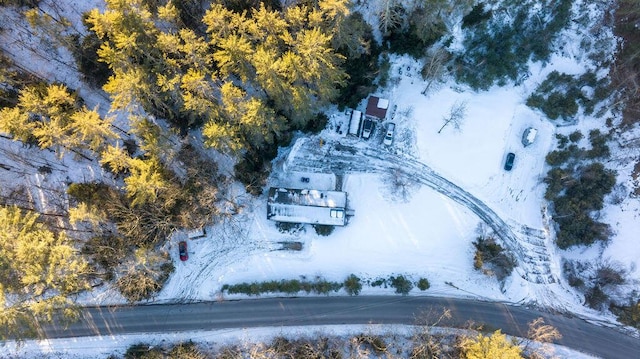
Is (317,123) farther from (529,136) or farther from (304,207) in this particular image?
(529,136)

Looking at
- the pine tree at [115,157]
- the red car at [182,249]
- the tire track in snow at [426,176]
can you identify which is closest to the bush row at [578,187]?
the tire track in snow at [426,176]

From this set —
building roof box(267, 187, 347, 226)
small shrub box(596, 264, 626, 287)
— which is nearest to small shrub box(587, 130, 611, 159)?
small shrub box(596, 264, 626, 287)

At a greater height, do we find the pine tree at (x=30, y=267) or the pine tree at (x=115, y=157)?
the pine tree at (x=115, y=157)

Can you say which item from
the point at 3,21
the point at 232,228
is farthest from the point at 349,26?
the point at 3,21

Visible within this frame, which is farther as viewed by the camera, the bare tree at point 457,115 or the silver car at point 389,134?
the bare tree at point 457,115

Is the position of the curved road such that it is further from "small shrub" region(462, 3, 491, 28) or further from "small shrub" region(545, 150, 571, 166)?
"small shrub" region(462, 3, 491, 28)

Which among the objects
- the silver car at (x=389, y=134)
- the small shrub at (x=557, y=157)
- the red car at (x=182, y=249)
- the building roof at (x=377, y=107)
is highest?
the building roof at (x=377, y=107)

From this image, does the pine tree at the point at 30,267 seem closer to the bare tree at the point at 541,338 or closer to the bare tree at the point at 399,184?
the bare tree at the point at 399,184
